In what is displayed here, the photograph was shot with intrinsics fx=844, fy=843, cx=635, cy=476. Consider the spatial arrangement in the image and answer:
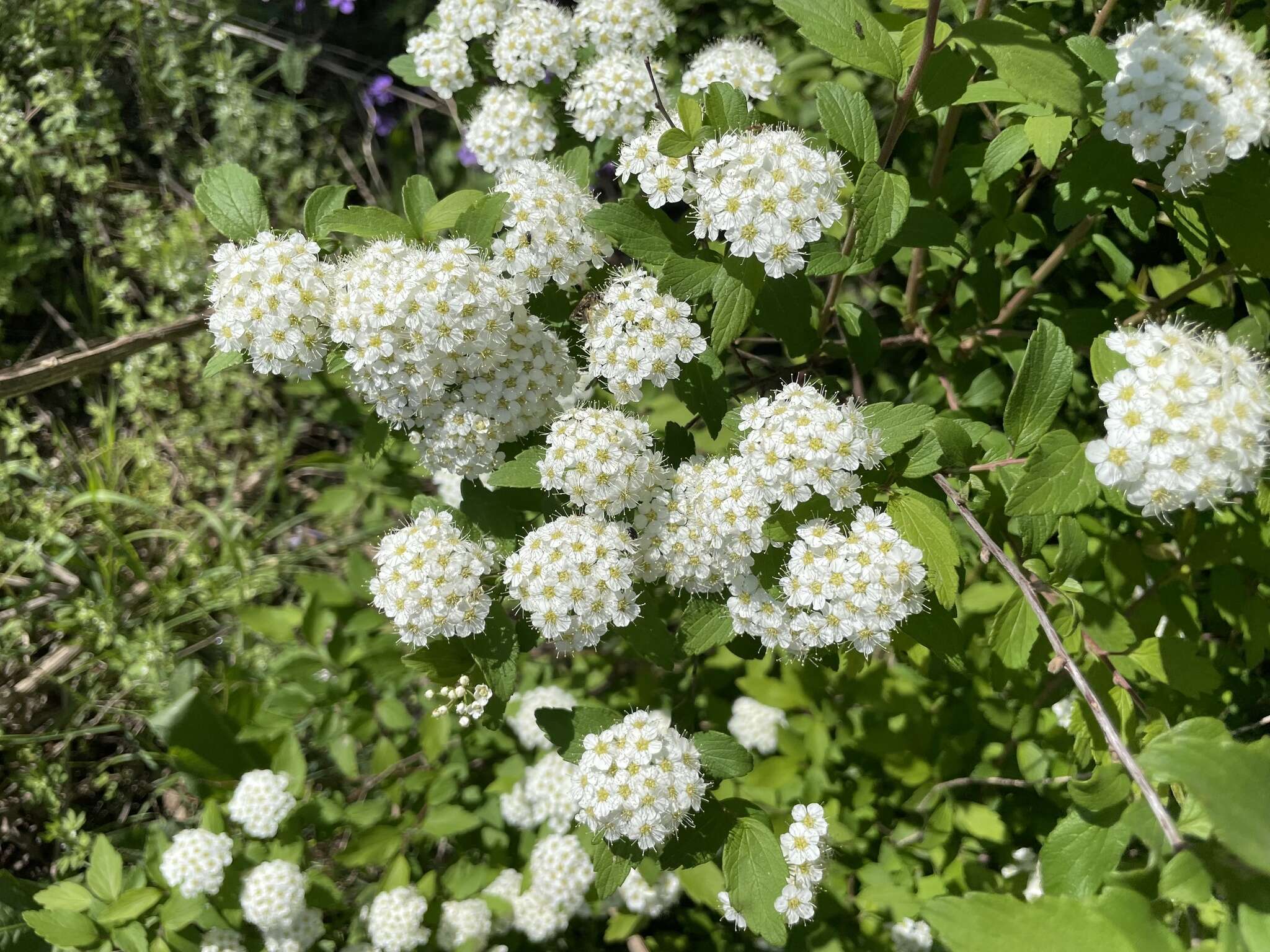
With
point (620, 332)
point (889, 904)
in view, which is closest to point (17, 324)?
point (620, 332)

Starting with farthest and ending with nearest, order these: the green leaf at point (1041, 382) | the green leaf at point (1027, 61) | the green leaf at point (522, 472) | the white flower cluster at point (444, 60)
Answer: the white flower cluster at point (444, 60)
the green leaf at point (522, 472)
the green leaf at point (1041, 382)
the green leaf at point (1027, 61)

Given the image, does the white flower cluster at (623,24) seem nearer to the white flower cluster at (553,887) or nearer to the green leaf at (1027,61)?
the green leaf at (1027,61)

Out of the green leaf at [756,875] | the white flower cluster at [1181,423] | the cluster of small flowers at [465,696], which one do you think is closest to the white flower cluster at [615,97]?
the white flower cluster at [1181,423]

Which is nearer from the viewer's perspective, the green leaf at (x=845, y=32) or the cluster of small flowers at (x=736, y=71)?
the green leaf at (x=845, y=32)

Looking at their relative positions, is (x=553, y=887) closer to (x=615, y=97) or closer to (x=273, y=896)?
(x=273, y=896)

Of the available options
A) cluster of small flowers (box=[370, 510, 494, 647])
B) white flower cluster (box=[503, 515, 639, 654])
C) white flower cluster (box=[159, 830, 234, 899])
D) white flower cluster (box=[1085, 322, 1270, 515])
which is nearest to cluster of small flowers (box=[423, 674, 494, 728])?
cluster of small flowers (box=[370, 510, 494, 647])

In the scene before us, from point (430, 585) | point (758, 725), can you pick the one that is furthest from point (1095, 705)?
point (758, 725)

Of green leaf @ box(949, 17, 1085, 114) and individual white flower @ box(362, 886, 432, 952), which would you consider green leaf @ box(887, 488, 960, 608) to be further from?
individual white flower @ box(362, 886, 432, 952)

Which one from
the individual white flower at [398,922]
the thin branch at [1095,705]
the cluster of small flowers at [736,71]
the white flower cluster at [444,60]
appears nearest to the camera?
the thin branch at [1095,705]
